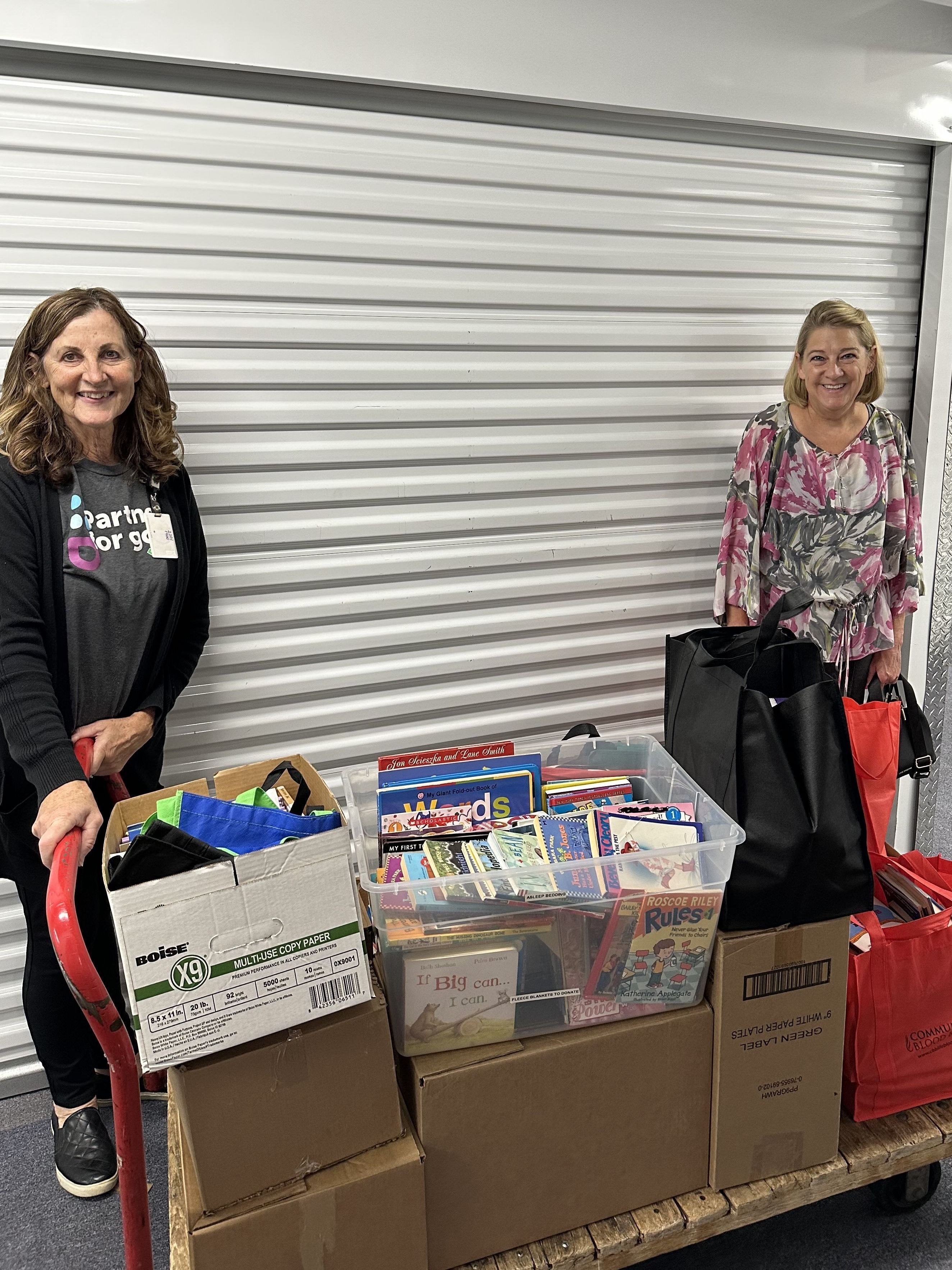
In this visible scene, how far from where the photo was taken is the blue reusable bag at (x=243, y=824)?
140 centimetres

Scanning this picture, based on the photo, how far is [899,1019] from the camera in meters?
1.96

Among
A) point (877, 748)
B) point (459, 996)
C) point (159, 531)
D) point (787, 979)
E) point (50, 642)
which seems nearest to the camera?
point (459, 996)

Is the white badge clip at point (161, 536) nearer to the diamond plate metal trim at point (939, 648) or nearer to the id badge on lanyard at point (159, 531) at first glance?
the id badge on lanyard at point (159, 531)

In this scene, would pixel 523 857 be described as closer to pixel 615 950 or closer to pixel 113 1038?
pixel 615 950

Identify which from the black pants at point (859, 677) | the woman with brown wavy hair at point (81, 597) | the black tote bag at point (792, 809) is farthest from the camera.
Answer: the black pants at point (859, 677)

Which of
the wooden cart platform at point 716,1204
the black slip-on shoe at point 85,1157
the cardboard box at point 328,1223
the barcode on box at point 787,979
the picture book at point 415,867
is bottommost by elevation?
the black slip-on shoe at point 85,1157

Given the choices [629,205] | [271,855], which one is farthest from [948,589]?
[271,855]

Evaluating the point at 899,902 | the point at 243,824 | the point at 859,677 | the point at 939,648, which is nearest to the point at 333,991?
the point at 243,824

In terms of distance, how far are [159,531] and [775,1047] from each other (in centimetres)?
170

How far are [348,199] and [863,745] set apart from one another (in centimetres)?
199

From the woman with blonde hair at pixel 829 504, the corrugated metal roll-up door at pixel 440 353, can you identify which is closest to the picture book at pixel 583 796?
the corrugated metal roll-up door at pixel 440 353

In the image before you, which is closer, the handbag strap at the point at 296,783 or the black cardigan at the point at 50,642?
the handbag strap at the point at 296,783

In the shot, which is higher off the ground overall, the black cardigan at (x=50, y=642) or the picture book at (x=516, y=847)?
the black cardigan at (x=50, y=642)

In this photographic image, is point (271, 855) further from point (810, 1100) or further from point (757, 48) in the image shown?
point (757, 48)
